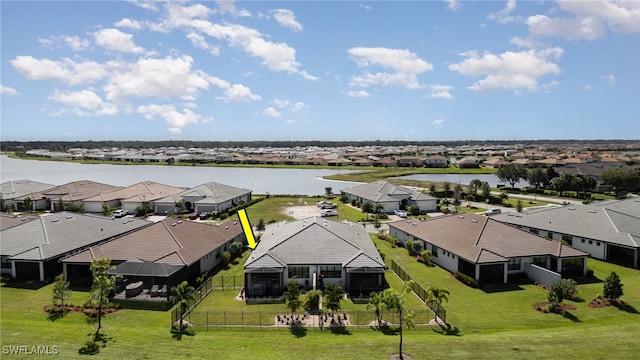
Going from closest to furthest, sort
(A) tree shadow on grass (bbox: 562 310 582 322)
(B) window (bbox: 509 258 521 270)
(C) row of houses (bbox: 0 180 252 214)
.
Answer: (A) tree shadow on grass (bbox: 562 310 582 322)
(B) window (bbox: 509 258 521 270)
(C) row of houses (bbox: 0 180 252 214)

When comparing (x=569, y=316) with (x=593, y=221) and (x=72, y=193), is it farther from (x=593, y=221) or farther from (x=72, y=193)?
(x=72, y=193)

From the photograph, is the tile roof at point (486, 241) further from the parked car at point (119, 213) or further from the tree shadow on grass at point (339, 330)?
the parked car at point (119, 213)

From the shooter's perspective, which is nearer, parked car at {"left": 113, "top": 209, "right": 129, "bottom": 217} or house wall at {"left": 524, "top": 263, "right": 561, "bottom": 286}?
house wall at {"left": 524, "top": 263, "right": 561, "bottom": 286}

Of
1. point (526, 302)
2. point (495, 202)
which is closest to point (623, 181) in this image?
point (495, 202)

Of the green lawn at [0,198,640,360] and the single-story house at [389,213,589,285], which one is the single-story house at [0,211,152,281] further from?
the single-story house at [389,213,589,285]

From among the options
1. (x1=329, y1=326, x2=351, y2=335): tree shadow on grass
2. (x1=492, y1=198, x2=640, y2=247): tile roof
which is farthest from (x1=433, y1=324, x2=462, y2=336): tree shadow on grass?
(x1=492, y1=198, x2=640, y2=247): tile roof

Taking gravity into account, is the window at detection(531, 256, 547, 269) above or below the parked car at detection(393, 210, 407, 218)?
above

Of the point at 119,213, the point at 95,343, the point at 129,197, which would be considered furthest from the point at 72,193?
the point at 95,343

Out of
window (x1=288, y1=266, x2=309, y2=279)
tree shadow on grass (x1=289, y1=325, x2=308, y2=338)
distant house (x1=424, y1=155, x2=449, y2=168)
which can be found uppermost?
distant house (x1=424, y1=155, x2=449, y2=168)

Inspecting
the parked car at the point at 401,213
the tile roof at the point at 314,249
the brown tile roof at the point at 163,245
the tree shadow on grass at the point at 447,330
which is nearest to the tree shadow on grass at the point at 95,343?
the brown tile roof at the point at 163,245
